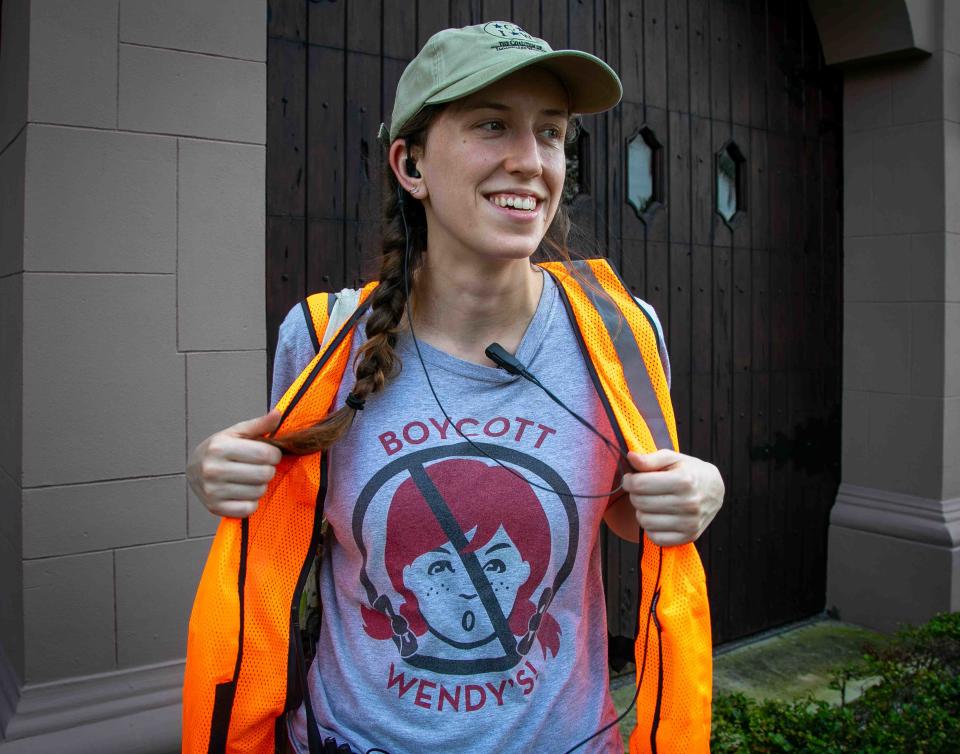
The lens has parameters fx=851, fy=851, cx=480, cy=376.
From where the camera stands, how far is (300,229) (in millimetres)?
3203

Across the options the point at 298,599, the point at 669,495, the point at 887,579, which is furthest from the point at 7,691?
the point at 887,579

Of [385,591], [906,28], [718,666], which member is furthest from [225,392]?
[906,28]

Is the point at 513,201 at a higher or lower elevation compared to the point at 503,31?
lower

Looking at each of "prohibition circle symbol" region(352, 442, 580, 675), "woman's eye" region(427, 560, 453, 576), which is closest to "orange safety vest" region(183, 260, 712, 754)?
"prohibition circle symbol" region(352, 442, 580, 675)

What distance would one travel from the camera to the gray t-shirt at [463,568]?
4.80 ft

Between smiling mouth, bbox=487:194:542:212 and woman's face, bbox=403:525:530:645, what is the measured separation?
568 mm

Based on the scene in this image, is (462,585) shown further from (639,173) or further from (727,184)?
(727,184)

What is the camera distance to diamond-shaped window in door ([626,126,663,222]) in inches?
169

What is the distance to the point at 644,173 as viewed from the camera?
14.3 feet

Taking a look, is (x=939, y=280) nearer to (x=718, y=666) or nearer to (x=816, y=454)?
(x=816, y=454)

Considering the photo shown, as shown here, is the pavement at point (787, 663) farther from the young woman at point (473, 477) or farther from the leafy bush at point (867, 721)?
the young woman at point (473, 477)

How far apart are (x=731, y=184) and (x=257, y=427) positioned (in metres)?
3.93

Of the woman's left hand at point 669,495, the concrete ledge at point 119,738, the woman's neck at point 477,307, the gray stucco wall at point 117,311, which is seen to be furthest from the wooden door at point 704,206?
the woman's left hand at point 669,495

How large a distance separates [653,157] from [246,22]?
2308 millimetres
